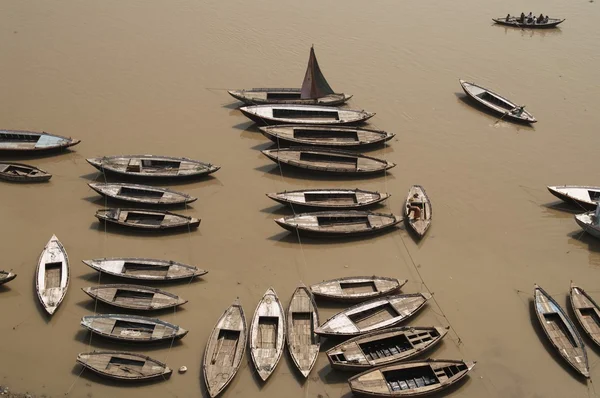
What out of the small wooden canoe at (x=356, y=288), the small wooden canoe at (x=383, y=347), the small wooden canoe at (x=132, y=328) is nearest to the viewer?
the small wooden canoe at (x=383, y=347)

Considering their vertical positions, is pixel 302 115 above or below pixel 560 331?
above

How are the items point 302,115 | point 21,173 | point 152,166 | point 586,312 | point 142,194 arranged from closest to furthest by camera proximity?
point 586,312 → point 142,194 → point 21,173 → point 152,166 → point 302,115

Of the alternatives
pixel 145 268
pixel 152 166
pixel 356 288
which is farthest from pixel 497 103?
pixel 145 268

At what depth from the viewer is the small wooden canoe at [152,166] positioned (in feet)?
90.4

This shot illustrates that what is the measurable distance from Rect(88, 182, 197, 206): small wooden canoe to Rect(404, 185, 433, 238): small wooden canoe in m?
10.6

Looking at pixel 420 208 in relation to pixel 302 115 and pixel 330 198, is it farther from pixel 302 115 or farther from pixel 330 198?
pixel 302 115

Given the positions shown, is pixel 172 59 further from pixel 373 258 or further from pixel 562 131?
pixel 562 131

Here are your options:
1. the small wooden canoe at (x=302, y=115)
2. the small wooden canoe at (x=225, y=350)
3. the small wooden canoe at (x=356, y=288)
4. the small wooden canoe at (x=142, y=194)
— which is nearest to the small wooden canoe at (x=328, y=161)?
the small wooden canoe at (x=302, y=115)

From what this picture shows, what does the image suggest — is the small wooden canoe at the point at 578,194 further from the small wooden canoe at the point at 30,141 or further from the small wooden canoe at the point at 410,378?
the small wooden canoe at the point at 30,141

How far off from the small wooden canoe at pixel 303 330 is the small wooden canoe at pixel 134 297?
14.6ft

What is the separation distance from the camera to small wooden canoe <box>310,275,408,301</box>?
73.4ft

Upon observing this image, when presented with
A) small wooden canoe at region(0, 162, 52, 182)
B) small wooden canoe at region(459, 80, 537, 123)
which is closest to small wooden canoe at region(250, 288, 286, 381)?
small wooden canoe at region(0, 162, 52, 182)

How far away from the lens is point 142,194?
2675 cm

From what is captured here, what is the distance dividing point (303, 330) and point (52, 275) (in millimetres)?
10896
